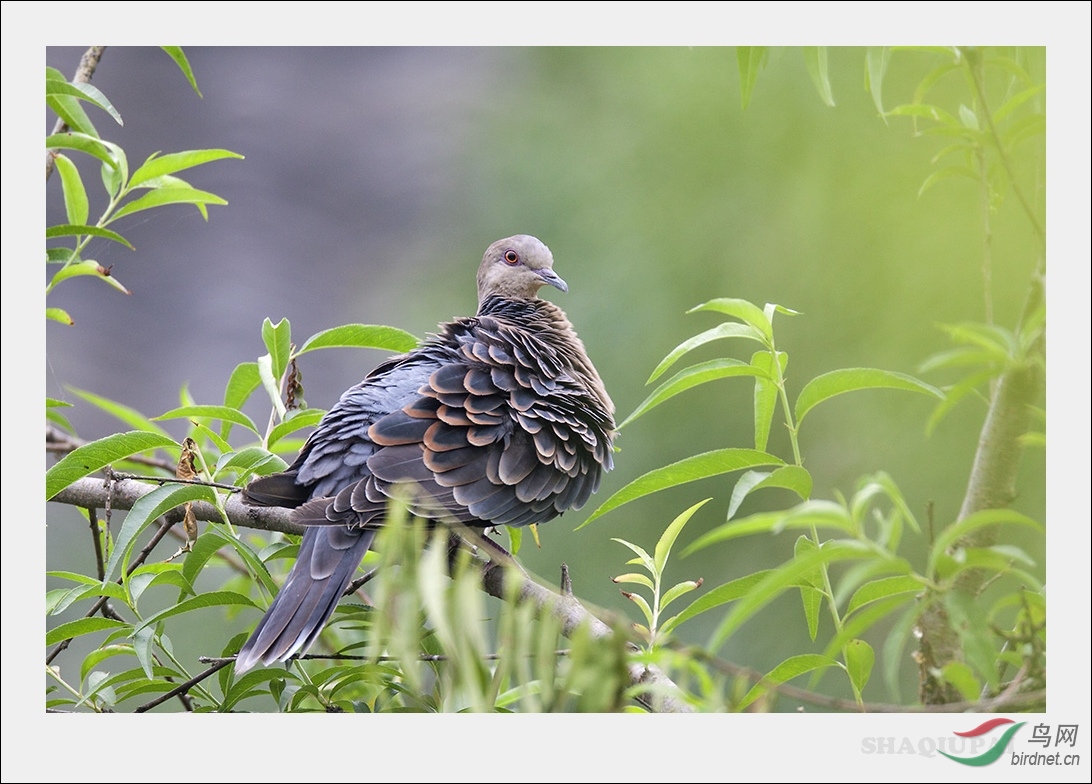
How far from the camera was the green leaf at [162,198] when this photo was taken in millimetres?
1458

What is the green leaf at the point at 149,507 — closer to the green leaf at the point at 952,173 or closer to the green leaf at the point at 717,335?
the green leaf at the point at 717,335

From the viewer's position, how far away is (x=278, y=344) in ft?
4.79

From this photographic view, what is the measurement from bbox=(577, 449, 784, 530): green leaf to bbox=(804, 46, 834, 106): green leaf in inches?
21.2

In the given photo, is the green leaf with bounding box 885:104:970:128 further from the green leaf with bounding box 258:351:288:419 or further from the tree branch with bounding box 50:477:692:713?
the green leaf with bounding box 258:351:288:419

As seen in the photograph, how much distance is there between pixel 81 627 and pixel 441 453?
547 millimetres

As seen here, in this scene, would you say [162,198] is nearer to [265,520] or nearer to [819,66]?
[265,520]

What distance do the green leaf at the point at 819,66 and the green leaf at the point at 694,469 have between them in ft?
1.77

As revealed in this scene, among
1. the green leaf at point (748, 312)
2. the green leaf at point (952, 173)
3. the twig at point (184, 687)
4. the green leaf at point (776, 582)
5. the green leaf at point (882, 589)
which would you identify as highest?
the green leaf at point (952, 173)

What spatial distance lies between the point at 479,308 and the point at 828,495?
767 millimetres

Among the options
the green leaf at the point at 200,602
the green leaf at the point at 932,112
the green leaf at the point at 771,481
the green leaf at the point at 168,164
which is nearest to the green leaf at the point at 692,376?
the green leaf at the point at 771,481

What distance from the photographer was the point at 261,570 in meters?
1.30

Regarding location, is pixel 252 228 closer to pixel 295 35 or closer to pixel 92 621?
pixel 295 35

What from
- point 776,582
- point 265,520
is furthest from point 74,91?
point 776,582

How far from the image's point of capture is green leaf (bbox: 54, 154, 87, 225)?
1419 millimetres
